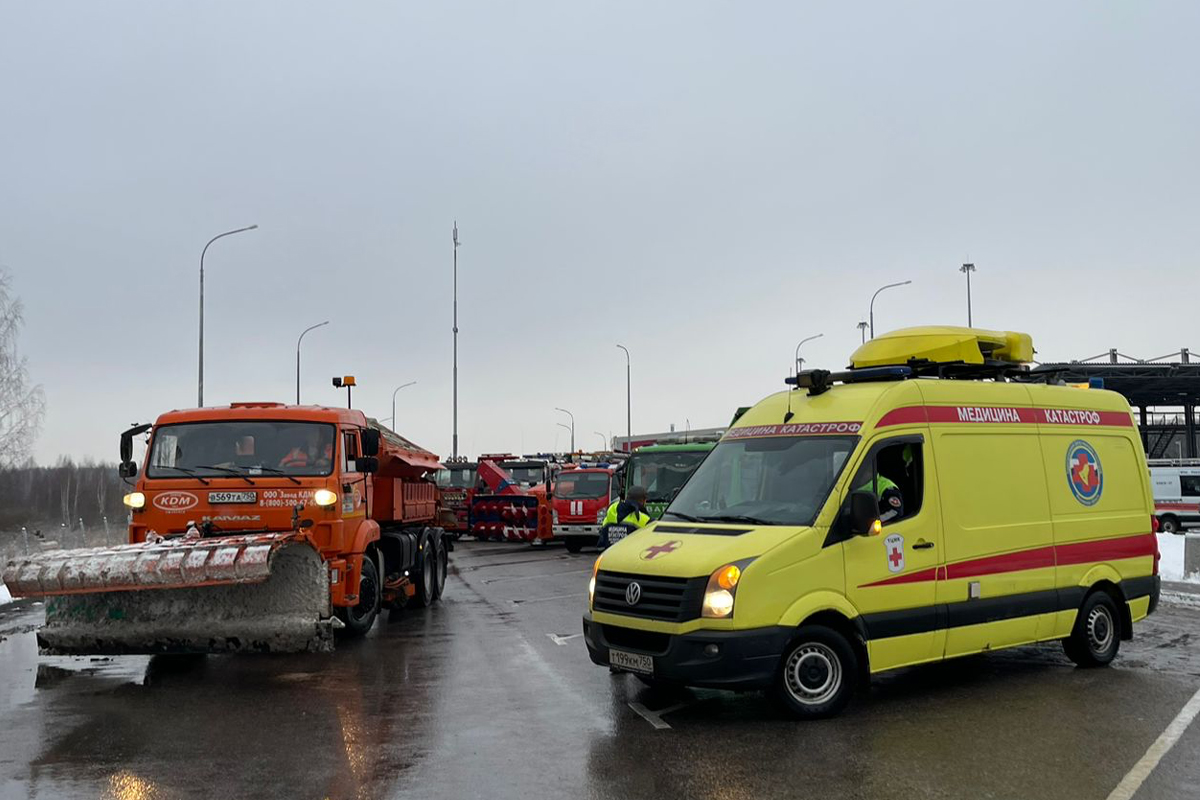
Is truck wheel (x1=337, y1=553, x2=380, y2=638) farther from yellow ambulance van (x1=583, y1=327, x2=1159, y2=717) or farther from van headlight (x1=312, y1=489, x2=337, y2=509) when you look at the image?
yellow ambulance van (x1=583, y1=327, x2=1159, y2=717)

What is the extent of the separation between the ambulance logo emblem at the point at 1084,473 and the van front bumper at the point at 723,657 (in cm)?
370

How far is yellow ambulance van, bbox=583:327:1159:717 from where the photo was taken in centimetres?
700

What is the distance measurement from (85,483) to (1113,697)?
10838 cm

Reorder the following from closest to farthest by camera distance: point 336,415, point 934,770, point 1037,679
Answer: point 934,770, point 1037,679, point 336,415

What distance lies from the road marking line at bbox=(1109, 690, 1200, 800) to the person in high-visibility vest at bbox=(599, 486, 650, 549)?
6.40m

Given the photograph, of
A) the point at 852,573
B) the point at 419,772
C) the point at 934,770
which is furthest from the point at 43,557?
the point at 934,770

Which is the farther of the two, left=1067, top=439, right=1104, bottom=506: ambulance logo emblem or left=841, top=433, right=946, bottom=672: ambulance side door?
left=1067, top=439, right=1104, bottom=506: ambulance logo emblem

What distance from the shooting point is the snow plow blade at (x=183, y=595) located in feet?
30.0

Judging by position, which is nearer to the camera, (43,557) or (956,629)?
(956,629)

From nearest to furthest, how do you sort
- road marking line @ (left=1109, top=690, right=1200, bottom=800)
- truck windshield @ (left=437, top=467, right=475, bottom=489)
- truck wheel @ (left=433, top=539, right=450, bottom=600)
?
road marking line @ (left=1109, top=690, right=1200, bottom=800) < truck wheel @ (left=433, top=539, right=450, bottom=600) < truck windshield @ (left=437, top=467, right=475, bottom=489)

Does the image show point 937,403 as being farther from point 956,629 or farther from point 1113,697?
point 1113,697

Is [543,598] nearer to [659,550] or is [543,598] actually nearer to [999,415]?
[659,550]

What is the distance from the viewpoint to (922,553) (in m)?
7.69

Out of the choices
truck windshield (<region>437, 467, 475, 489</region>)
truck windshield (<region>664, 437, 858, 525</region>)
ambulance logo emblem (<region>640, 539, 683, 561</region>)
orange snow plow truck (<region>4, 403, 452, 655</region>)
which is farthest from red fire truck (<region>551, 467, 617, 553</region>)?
ambulance logo emblem (<region>640, 539, 683, 561</region>)
